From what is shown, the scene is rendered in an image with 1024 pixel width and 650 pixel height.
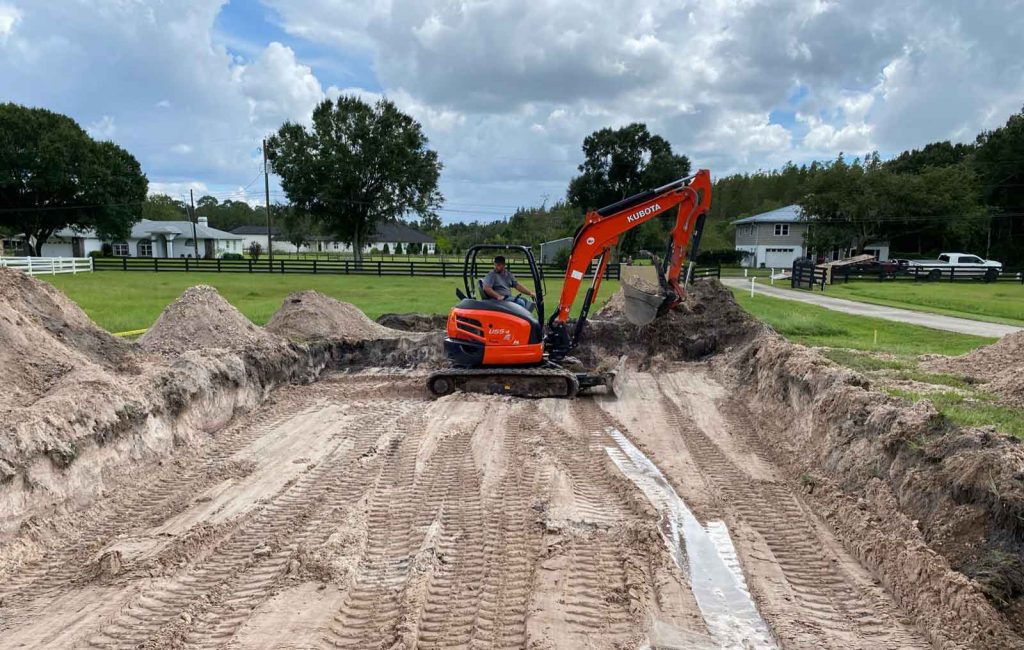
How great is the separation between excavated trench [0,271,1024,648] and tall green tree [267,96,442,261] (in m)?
40.2

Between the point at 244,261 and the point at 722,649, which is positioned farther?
the point at 244,261

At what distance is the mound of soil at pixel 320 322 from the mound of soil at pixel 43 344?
364 cm

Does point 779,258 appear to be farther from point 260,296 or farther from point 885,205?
point 260,296

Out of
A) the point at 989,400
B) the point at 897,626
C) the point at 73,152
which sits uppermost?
the point at 73,152

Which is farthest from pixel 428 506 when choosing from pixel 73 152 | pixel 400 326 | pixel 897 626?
pixel 73 152

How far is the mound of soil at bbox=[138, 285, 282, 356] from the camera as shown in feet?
31.1

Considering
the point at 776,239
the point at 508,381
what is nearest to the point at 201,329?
the point at 508,381

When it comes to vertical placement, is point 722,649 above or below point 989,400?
below

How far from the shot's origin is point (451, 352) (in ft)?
30.7

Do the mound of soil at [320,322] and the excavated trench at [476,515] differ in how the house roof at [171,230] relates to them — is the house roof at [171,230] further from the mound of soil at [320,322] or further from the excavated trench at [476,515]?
the excavated trench at [476,515]

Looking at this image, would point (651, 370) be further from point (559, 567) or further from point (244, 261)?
point (244, 261)

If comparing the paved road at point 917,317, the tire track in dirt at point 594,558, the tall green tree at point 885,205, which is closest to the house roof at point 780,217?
the tall green tree at point 885,205

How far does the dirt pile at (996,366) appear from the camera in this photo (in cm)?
711

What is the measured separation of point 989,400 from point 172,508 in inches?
316
